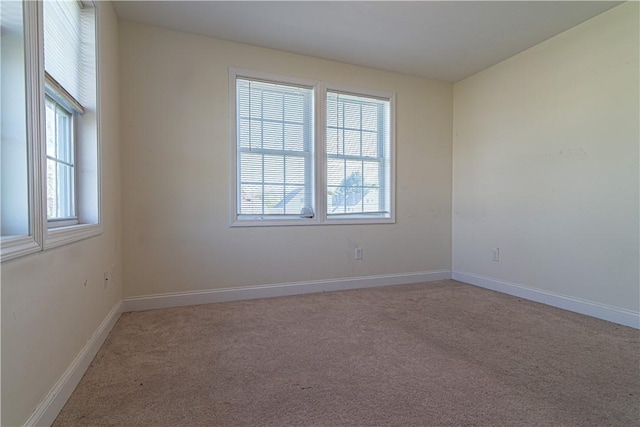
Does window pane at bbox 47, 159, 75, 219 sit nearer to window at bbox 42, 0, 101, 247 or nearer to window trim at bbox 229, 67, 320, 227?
window at bbox 42, 0, 101, 247

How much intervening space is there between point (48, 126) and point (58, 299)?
92 cm

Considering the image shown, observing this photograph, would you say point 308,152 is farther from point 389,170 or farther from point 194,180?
point 194,180

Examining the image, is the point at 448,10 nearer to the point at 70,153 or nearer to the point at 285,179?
the point at 285,179

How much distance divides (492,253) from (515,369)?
2041mm

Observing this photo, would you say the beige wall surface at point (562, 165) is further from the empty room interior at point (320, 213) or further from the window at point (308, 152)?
the window at point (308, 152)

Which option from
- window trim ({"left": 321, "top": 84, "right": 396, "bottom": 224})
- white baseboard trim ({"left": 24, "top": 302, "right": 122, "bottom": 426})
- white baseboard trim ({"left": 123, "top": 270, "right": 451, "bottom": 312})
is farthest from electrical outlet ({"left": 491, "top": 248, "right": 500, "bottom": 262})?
white baseboard trim ({"left": 24, "top": 302, "right": 122, "bottom": 426})

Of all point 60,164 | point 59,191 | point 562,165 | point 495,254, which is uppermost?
point 562,165

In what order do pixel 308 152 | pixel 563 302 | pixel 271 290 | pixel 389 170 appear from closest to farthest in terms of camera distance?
1. pixel 563 302
2. pixel 271 290
3. pixel 308 152
4. pixel 389 170

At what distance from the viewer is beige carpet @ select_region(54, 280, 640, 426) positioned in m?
1.43

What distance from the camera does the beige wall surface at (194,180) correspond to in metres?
2.83

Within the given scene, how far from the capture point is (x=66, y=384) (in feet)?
4.95

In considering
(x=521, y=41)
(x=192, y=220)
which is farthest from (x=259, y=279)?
(x=521, y=41)

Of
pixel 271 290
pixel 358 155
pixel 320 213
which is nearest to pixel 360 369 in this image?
pixel 271 290

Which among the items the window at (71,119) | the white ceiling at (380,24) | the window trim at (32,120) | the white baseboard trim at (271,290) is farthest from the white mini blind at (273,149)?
the window trim at (32,120)
